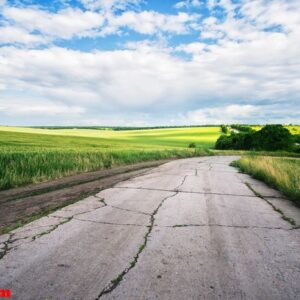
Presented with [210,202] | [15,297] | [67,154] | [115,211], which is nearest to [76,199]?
[115,211]

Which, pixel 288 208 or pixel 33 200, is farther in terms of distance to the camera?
pixel 33 200

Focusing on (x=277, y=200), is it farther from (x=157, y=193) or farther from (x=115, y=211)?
(x=115, y=211)

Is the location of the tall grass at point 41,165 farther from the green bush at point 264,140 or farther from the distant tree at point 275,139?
the green bush at point 264,140

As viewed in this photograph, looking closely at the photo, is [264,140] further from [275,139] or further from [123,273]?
[123,273]

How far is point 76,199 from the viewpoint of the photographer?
26.5ft

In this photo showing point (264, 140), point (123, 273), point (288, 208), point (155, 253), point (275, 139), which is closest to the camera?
point (123, 273)

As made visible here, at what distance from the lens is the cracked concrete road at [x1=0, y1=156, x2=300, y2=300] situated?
3274 millimetres

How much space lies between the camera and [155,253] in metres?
4.23

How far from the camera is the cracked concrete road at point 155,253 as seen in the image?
10.7 feet

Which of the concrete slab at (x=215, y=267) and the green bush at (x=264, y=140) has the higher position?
the green bush at (x=264, y=140)

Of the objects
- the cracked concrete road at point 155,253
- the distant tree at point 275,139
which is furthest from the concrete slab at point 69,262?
the distant tree at point 275,139

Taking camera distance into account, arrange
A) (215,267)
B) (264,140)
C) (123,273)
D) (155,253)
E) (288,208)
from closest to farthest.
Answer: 1. (123,273)
2. (215,267)
3. (155,253)
4. (288,208)
5. (264,140)

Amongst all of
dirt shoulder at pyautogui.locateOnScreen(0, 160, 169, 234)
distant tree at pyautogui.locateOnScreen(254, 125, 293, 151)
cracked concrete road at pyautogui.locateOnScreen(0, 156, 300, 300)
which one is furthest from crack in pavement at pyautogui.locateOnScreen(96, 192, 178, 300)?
distant tree at pyautogui.locateOnScreen(254, 125, 293, 151)

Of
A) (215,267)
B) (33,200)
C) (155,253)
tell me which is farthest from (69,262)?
(33,200)
